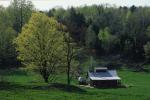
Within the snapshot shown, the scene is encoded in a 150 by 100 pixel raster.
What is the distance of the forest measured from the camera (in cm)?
5379

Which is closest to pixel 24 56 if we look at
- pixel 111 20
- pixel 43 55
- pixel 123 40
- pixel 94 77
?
pixel 43 55

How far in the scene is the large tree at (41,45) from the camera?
64812 millimetres

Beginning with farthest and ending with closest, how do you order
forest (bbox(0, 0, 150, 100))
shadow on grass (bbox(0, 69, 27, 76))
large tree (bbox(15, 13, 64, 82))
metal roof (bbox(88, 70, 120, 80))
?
1. shadow on grass (bbox(0, 69, 27, 76))
2. metal roof (bbox(88, 70, 120, 80))
3. large tree (bbox(15, 13, 64, 82))
4. forest (bbox(0, 0, 150, 100))

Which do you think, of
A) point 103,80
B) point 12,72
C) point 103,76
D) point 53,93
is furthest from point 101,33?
point 53,93

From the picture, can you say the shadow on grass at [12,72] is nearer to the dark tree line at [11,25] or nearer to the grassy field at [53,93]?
the dark tree line at [11,25]

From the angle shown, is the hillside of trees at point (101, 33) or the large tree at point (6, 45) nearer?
the large tree at point (6, 45)

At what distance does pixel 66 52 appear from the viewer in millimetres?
67062

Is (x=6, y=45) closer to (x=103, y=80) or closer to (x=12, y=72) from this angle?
(x=12, y=72)

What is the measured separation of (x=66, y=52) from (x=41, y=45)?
14.2 feet

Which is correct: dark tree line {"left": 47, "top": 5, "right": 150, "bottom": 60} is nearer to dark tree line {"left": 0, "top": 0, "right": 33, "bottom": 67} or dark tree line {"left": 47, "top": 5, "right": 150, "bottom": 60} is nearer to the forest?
the forest

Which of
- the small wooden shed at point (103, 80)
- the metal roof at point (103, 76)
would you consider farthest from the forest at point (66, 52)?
the metal roof at point (103, 76)

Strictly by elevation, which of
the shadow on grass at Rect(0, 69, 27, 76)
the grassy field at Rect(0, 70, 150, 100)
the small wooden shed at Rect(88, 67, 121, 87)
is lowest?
the shadow on grass at Rect(0, 69, 27, 76)

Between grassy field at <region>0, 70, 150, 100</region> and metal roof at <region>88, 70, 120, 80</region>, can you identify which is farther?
metal roof at <region>88, 70, 120, 80</region>

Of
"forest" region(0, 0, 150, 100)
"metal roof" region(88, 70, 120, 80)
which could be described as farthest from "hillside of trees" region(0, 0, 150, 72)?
"metal roof" region(88, 70, 120, 80)
